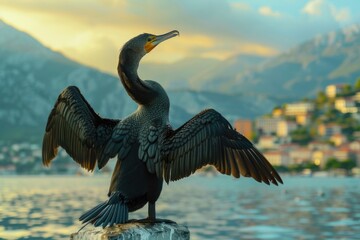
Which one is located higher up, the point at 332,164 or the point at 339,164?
the point at 339,164

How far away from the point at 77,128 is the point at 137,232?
4.08 ft

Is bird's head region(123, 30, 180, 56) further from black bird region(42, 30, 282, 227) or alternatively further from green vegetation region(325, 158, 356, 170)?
green vegetation region(325, 158, 356, 170)

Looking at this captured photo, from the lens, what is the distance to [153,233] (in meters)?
5.08

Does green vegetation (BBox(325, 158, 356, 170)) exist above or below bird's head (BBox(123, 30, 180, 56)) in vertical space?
above

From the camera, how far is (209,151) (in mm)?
5543

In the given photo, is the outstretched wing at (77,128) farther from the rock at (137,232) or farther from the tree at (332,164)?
the tree at (332,164)

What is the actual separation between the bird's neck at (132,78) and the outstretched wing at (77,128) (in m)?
0.34

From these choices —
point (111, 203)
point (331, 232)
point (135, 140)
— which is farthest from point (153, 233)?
point (331, 232)

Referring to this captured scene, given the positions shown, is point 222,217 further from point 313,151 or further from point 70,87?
point 313,151

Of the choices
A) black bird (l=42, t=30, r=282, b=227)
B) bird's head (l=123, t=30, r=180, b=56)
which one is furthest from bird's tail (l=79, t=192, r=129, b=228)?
bird's head (l=123, t=30, r=180, b=56)

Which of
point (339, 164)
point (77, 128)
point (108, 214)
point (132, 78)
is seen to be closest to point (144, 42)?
point (132, 78)

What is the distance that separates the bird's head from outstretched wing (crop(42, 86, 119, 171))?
0.57 meters

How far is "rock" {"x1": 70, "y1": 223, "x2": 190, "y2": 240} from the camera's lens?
5.01 metres

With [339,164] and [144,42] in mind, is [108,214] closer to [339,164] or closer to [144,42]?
[144,42]
